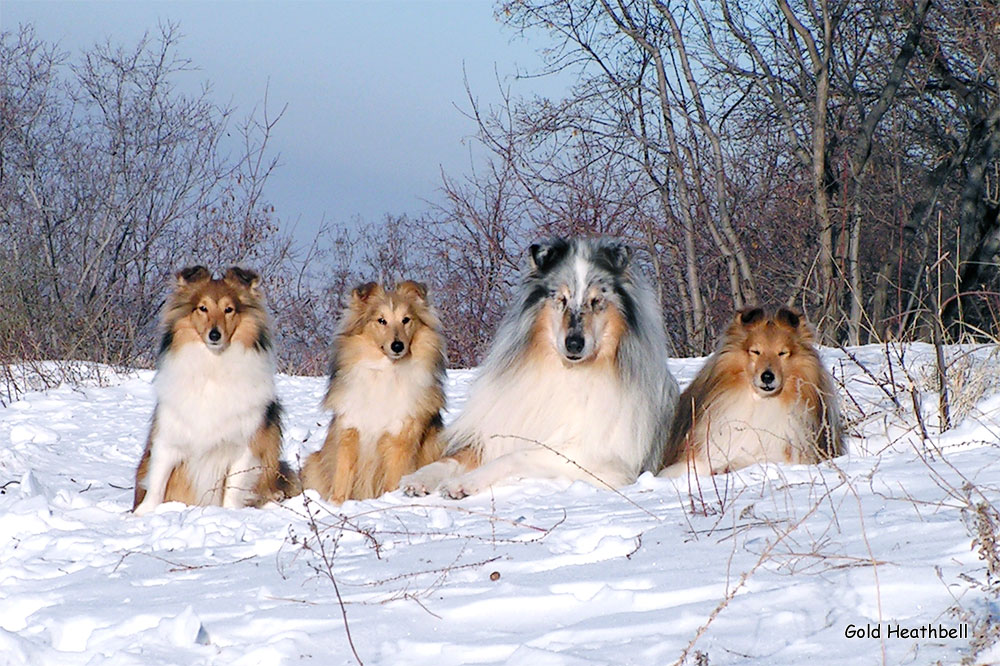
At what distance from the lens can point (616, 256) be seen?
5.59m

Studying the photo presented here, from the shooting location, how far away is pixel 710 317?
56.4 ft

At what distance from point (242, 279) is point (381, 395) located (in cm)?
117

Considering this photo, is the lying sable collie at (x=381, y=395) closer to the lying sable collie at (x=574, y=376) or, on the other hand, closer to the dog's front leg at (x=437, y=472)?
the dog's front leg at (x=437, y=472)

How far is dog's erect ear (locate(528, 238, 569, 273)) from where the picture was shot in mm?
5548

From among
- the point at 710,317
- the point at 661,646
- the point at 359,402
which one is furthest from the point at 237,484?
the point at 710,317

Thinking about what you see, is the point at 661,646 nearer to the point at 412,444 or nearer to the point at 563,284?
the point at 563,284

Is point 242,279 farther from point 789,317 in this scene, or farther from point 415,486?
point 789,317

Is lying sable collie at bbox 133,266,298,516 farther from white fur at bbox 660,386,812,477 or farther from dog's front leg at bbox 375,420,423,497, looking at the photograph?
white fur at bbox 660,386,812,477

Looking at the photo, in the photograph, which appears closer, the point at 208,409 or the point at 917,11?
the point at 208,409

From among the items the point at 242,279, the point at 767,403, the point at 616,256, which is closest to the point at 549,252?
the point at 616,256

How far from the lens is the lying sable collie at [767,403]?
18.1 feet

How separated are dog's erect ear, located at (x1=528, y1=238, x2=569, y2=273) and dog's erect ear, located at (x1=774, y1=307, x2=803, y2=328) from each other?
1271 millimetres

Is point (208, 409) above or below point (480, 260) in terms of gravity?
below

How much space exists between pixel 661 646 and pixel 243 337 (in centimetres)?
446
